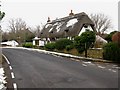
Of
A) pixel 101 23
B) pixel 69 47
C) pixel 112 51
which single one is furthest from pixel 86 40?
pixel 101 23

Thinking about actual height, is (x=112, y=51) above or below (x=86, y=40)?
below

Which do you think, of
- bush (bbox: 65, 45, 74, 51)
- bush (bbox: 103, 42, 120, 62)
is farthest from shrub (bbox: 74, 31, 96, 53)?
bush (bbox: 65, 45, 74, 51)

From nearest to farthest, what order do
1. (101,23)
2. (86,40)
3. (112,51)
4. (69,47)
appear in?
1. (112,51)
2. (86,40)
3. (69,47)
4. (101,23)

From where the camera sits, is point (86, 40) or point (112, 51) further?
point (86, 40)

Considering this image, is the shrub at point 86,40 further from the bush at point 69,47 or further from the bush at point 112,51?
the bush at point 69,47

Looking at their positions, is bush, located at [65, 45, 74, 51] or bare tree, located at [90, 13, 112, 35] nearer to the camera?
bush, located at [65, 45, 74, 51]

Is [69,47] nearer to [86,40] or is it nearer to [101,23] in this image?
[86,40]

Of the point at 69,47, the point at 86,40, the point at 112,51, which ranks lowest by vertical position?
the point at 112,51

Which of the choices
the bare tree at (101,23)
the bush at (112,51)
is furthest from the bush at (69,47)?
the bare tree at (101,23)

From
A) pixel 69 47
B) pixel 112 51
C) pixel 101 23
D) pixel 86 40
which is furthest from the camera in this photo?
pixel 101 23

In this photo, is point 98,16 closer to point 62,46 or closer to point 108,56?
point 62,46

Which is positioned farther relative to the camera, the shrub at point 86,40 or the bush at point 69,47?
the bush at point 69,47

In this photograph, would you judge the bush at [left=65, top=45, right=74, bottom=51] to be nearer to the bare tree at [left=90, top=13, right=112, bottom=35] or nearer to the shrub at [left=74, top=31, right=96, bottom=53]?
the shrub at [left=74, top=31, right=96, bottom=53]

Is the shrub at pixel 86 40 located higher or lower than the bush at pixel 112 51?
higher
